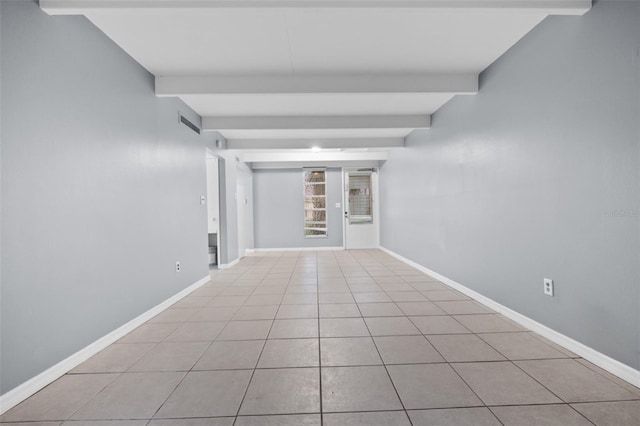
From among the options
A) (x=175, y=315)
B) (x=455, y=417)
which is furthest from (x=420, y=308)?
(x=175, y=315)

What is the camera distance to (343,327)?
275cm

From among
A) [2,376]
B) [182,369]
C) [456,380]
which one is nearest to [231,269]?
[182,369]

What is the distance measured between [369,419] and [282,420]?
1.48ft

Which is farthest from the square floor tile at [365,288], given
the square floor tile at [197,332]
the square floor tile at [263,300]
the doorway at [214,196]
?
the doorway at [214,196]

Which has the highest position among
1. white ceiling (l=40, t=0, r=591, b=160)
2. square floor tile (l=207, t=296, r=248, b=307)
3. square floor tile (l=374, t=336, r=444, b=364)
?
white ceiling (l=40, t=0, r=591, b=160)

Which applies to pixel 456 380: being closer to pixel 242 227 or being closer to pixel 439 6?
pixel 439 6

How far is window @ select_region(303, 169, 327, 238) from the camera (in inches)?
335

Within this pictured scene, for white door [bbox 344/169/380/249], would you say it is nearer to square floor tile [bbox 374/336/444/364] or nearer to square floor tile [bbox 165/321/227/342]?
square floor tile [bbox 165/321/227/342]

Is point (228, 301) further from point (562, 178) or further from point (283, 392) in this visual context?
point (562, 178)

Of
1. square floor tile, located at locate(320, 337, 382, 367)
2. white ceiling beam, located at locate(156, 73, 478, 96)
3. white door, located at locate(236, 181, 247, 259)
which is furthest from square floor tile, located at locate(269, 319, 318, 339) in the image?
white door, located at locate(236, 181, 247, 259)

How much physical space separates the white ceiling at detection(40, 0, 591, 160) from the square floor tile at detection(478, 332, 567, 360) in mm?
2403

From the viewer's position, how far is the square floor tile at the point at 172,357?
2109mm

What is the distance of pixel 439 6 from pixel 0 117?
2.77 metres

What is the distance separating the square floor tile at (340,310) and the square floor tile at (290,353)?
63cm
